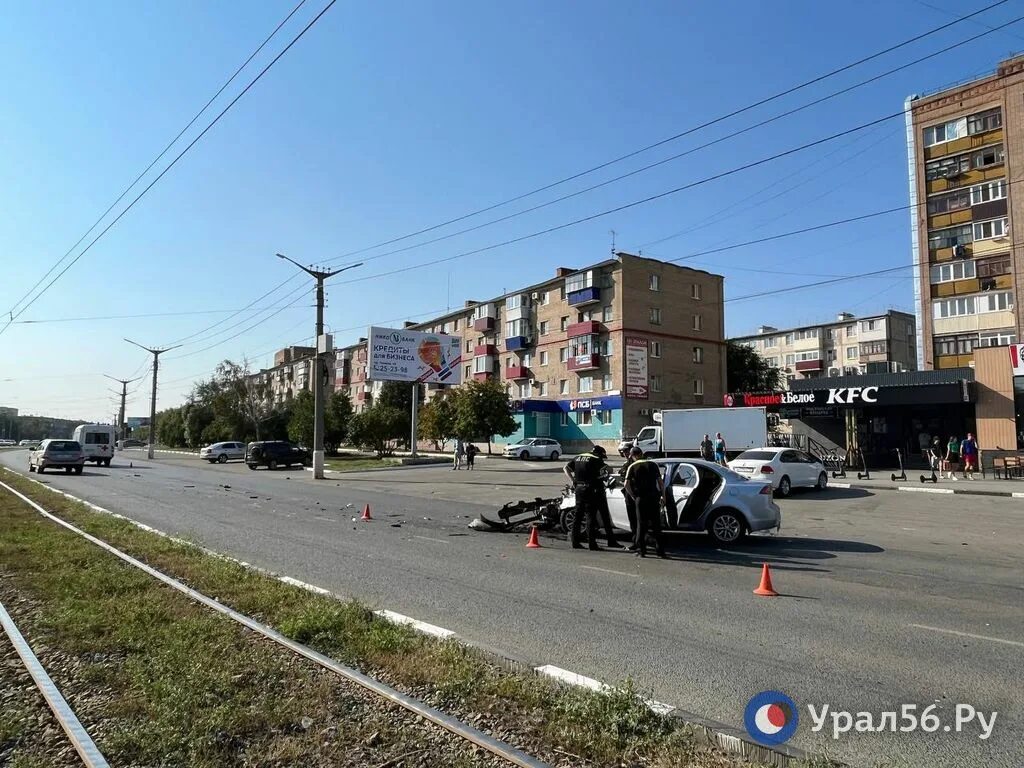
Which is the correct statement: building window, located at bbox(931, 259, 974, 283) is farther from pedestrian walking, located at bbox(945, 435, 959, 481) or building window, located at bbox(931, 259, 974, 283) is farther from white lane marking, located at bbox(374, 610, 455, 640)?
white lane marking, located at bbox(374, 610, 455, 640)

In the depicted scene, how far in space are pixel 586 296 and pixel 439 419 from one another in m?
15.3

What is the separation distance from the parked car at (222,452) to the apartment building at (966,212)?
48.9 metres

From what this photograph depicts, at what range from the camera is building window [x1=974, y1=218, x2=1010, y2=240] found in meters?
41.1

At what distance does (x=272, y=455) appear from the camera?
43.1m

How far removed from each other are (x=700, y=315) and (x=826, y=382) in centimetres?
2382

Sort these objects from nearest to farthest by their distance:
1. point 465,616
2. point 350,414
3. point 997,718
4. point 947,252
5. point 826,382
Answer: point 997,718
point 465,616
point 826,382
point 947,252
point 350,414

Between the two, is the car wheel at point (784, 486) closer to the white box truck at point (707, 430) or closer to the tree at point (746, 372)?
the white box truck at point (707, 430)

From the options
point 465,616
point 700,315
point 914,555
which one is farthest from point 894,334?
point 465,616

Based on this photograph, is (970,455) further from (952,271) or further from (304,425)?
(304,425)

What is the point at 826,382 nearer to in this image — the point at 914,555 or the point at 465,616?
the point at 914,555

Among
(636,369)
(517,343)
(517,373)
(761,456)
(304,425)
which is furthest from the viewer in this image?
(517,343)

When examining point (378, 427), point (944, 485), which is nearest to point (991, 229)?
point (944, 485)

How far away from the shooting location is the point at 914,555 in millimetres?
10789

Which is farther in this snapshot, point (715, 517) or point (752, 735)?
point (715, 517)
